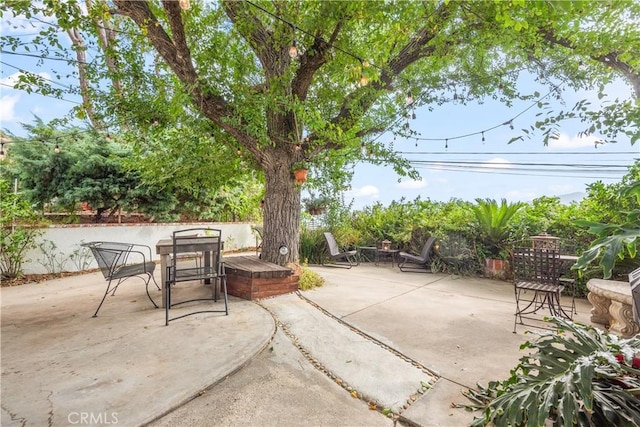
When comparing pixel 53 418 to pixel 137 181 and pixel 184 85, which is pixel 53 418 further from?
pixel 137 181

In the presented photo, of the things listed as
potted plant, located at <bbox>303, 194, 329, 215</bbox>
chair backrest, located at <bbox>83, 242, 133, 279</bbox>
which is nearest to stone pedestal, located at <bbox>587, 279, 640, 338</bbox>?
chair backrest, located at <bbox>83, 242, 133, 279</bbox>

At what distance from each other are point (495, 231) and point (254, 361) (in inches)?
213

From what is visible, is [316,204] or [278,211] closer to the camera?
[278,211]

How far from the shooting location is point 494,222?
19.2 ft

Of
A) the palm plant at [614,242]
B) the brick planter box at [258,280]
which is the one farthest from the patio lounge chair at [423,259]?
the palm plant at [614,242]

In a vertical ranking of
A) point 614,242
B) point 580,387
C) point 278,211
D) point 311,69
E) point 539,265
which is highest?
point 311,69

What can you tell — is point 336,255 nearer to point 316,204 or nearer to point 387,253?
point 387,253

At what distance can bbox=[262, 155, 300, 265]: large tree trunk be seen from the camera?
4.64 metres

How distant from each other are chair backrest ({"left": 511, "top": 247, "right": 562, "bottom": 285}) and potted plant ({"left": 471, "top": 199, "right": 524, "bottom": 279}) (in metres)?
2.16

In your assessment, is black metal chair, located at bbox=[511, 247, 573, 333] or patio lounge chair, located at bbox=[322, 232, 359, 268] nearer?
black metal chair, located at bbox=[511, 247, 573, 333]

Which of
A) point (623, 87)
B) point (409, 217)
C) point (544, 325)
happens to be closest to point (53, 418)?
point (544, 325)

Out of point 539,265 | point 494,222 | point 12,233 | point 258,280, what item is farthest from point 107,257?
point 494,222

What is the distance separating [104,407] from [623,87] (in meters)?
8.01
